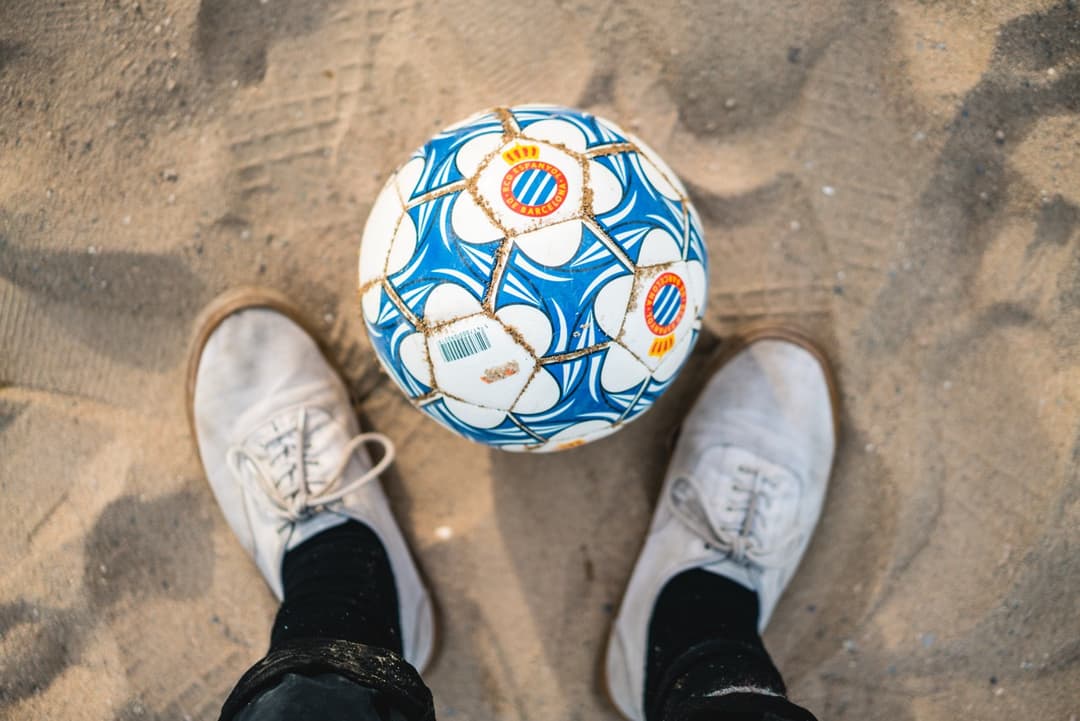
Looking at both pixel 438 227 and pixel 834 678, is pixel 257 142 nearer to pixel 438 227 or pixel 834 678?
pixel 438 227

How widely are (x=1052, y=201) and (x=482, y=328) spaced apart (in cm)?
151

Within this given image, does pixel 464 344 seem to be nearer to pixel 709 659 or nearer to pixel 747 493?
pixel 709 659

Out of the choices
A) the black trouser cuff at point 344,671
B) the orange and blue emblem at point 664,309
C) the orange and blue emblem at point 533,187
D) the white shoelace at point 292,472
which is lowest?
the white shoelace at point 292,472

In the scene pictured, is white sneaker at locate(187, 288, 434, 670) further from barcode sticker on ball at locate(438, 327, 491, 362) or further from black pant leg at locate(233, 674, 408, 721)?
barcode sticker on ball at locate(438, 327, 491, 362)

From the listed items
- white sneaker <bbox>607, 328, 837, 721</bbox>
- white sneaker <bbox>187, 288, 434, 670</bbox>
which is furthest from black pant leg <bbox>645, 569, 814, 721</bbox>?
white sneaker <bbox>187, 288, 434, 670</bbox>

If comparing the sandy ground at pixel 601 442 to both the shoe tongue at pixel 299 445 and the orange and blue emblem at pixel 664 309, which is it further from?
the orange and blue emblem at pixel 664 309

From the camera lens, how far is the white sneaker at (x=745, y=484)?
6.14 ft

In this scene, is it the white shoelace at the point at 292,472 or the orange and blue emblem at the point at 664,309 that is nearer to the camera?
the orange and blue emblem at the point at 664,309

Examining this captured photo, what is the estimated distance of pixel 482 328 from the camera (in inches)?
48.9

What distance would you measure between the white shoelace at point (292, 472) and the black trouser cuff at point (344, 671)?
1.58 ft

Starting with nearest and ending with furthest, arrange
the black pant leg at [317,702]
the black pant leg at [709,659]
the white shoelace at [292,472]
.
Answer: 1. the black pant leg at [317,702]
2. the black pant leg at [709,659]
3. the white shoelace at [292,472]

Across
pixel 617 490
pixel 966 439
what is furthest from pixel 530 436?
pixel 966 439

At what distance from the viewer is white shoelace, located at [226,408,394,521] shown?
183cm

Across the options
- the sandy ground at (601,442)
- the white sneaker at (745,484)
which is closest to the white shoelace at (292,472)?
the sandy ground at (601,442)
